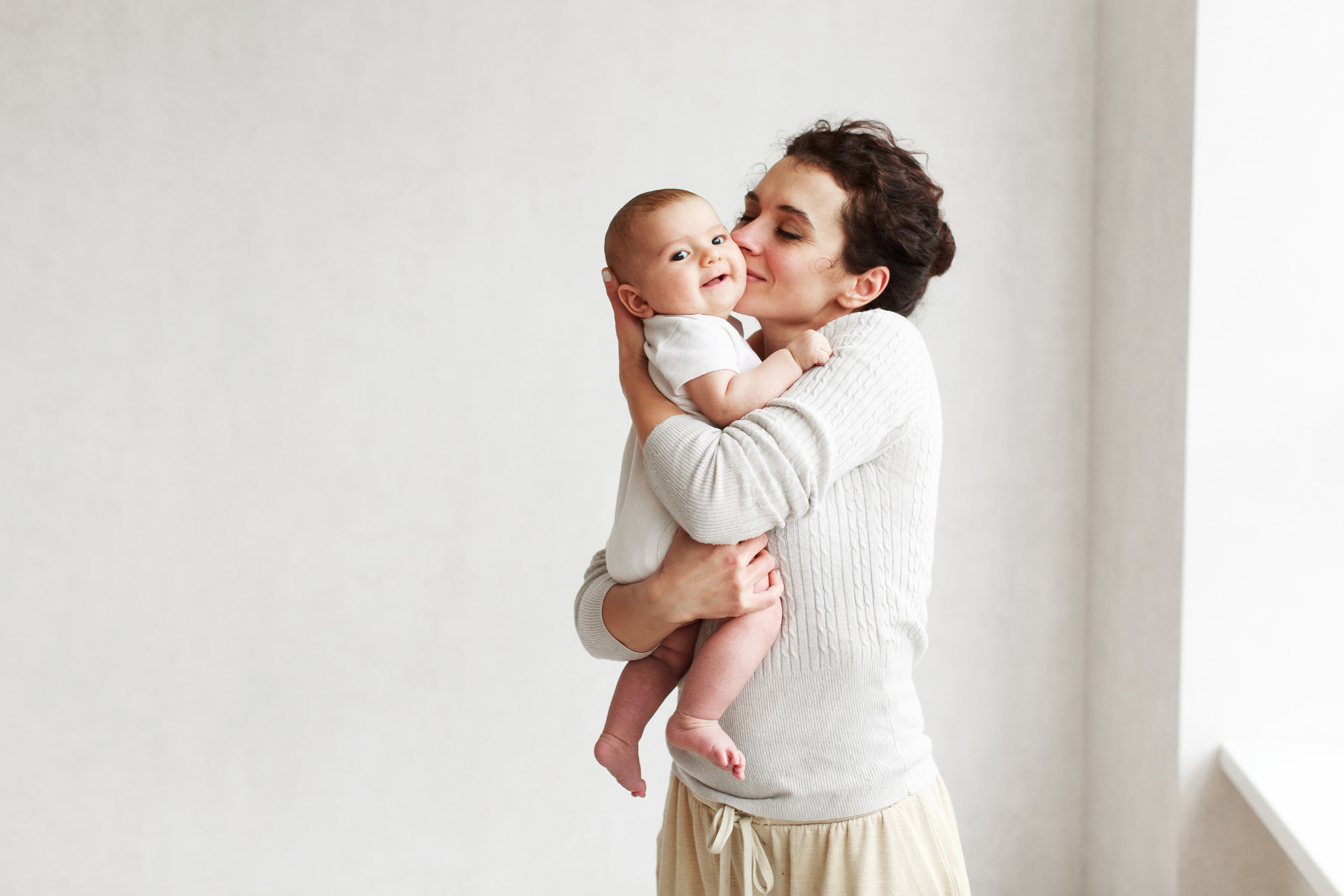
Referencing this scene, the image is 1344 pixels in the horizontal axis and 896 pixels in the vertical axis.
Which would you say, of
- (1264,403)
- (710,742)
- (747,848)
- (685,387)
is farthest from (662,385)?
(1264,403)

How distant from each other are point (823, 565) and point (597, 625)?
0.93 ft

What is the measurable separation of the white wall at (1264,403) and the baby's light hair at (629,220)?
0.95 metres

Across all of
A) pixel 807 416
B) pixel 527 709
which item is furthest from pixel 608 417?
pixel 807 416

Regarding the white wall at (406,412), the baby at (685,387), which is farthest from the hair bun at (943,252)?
the white wall at (406,412)

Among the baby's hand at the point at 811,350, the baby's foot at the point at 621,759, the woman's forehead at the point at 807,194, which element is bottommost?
the baby's foot at the point at 621,759

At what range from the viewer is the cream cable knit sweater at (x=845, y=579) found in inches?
39.0

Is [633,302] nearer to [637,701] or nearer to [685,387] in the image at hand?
[685,387]

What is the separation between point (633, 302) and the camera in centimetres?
113

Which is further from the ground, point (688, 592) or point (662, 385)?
point (662, 385)

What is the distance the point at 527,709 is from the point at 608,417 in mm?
686

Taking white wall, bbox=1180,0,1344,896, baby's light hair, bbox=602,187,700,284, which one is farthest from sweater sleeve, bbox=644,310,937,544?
white wall, bbox=1180,0,1344,896

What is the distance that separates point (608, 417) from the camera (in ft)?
6.89

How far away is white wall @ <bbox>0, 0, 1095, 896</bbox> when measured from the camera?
6.66ft

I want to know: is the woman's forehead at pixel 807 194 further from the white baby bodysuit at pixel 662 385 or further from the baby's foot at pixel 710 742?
the baby's foot at pixel 710 742
